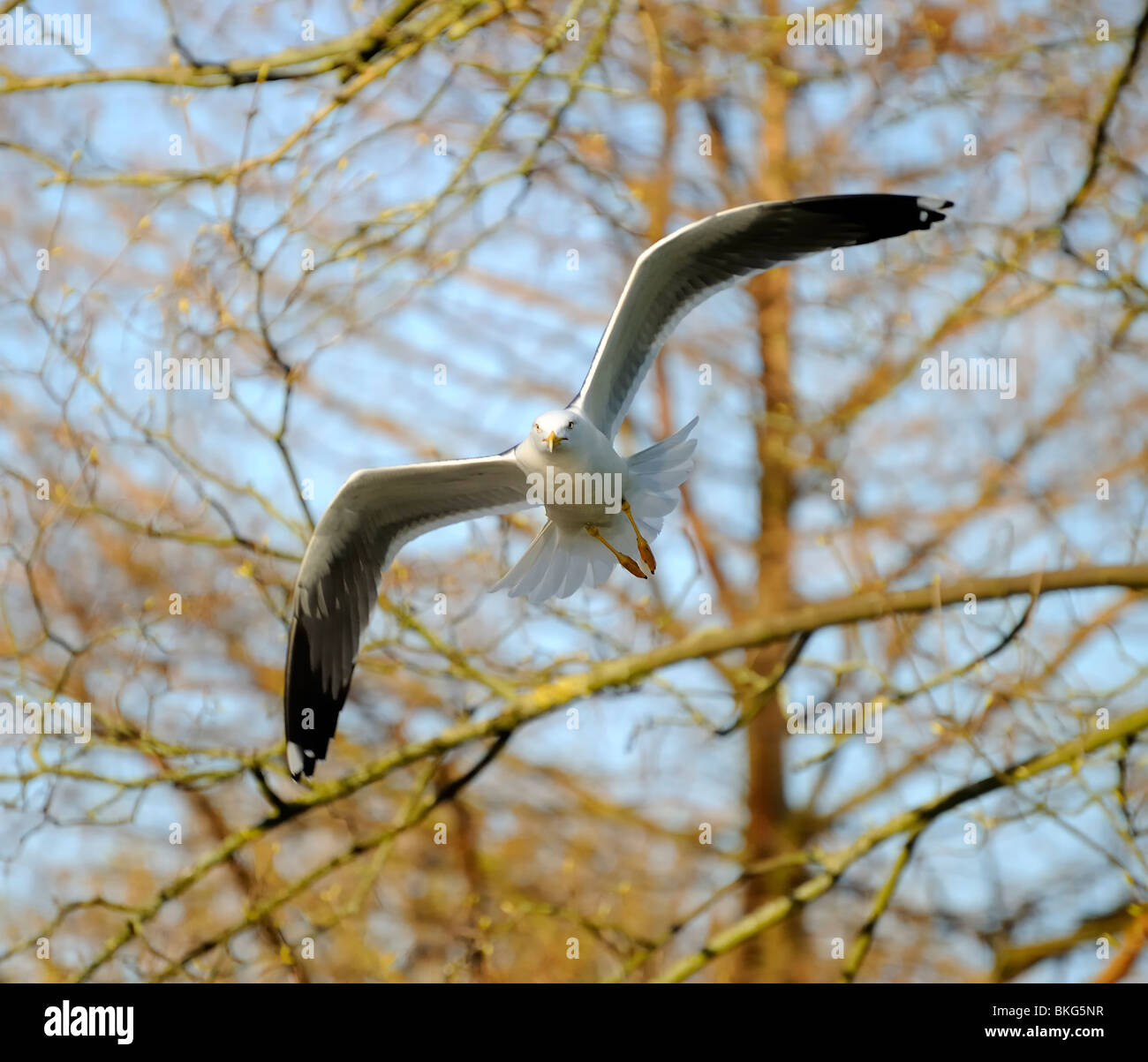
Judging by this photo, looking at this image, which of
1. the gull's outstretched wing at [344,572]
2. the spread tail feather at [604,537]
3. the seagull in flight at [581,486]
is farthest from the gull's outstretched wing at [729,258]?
the gull's outstretched wing at [344,572]

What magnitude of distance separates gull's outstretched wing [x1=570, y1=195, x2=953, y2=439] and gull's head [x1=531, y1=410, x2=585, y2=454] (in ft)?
0.94

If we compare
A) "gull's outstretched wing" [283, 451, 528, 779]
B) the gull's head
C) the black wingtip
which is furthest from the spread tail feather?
the black wingtip

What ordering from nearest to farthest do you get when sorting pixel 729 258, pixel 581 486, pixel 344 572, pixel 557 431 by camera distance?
pixel 557 431, pixel 581 486, pixel 729 258, pixel 344 572

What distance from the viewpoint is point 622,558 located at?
4.26 meters

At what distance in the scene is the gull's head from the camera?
12.4ft

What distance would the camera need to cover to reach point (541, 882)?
727 cm

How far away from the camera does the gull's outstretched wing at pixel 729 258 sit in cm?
417

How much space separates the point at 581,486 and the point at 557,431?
0.81ft

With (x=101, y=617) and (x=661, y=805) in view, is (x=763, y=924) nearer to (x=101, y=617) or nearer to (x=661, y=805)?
(x=101, y=617)

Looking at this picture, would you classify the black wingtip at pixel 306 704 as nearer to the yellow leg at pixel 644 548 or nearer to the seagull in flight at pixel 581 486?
the seagull in flight at pixel 581 486

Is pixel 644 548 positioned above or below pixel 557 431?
below

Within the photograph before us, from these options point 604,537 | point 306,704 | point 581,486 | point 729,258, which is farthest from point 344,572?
point 729,258

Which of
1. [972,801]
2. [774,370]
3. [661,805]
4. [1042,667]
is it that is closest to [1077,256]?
[1042,667]

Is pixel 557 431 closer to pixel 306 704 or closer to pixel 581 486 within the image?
pixel 581 486
